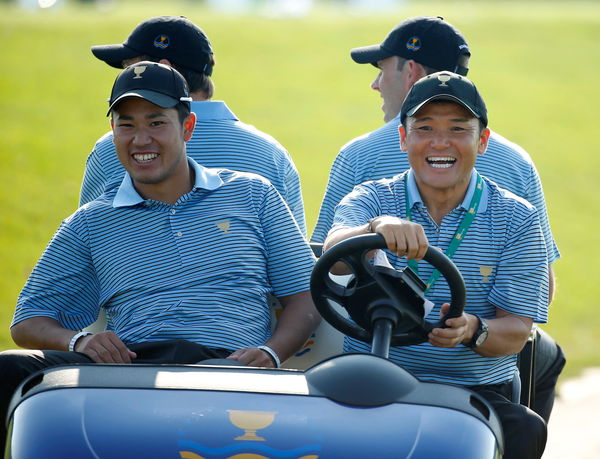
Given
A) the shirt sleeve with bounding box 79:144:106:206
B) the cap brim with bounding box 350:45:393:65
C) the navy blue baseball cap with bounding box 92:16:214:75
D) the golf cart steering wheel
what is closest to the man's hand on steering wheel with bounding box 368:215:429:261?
the golf cart steering wheel

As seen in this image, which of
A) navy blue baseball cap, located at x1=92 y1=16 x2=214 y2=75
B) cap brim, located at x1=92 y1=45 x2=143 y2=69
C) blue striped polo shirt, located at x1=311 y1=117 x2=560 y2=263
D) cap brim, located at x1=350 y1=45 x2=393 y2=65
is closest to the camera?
blue striped polo shirt, located at x1=311 y1=117 x2=560 y2=263

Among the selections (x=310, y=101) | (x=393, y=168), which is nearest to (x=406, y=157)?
(x=393, y=168)

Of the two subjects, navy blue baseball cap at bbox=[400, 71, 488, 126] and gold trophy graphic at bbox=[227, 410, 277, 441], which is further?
navy blue baseball cap at bbox=[400, 71, 488, 126]

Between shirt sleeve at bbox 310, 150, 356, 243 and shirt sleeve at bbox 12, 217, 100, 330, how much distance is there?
1158 millimetres

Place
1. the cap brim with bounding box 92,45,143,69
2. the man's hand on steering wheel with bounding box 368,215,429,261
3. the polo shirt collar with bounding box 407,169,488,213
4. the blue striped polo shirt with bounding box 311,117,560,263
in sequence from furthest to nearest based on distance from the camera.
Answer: the cap brim with bounding box 92,45,143,69, the blue striped polo shirt with bounding box 311,117,560,263, the polo shirt collar with bounding box 407,169,488,213, the man's hand on steering wheel with bounding box 368,215,429,261

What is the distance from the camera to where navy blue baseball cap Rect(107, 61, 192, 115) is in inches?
151

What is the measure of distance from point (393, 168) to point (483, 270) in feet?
3.89

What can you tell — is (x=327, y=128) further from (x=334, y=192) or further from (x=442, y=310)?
(x=442, y=310)

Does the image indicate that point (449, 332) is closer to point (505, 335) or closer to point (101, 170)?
point (505, 335)


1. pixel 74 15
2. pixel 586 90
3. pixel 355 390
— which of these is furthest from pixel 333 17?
pixel 355 390

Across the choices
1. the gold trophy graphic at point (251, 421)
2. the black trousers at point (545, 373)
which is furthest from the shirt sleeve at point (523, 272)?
the gold trophy graphic at point (251, 421)

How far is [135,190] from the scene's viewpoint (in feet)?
12.9

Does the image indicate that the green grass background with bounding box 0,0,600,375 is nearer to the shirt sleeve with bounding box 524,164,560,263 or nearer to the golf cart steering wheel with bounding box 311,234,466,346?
the shirt sleeve with bounding box 524,164,560,263

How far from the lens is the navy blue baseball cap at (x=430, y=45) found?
5.07 m
